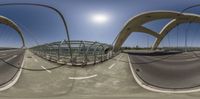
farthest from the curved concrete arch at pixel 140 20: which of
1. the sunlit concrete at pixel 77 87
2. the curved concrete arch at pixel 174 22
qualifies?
the sunlit concrete at pixel 77 87

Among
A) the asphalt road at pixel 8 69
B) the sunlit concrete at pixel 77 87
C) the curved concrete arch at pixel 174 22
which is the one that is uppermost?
the curved concrete arch at pixel 174 22

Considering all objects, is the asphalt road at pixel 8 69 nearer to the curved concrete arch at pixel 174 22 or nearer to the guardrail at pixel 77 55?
the guardrail at pixel 77 55

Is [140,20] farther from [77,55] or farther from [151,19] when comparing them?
[77,55]

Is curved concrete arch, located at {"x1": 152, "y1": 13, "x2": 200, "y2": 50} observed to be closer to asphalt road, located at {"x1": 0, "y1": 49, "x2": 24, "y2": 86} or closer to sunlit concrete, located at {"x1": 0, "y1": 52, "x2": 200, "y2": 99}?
asphalt road, located at {"x1": 0, "y1": 49, "x2": 24, "y2": 86}

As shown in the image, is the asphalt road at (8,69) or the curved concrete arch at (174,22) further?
the curved concrete arch at (174,22)

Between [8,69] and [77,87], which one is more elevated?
[8,69]

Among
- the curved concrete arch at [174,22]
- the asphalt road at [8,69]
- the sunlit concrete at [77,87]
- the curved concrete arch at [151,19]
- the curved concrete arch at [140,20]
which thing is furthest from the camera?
the curved concrete arch at [174,22]

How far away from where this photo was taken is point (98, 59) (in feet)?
72.6

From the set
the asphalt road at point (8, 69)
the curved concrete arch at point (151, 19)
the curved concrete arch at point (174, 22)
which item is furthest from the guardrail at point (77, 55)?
the curved concrete arch at point (174, 22)

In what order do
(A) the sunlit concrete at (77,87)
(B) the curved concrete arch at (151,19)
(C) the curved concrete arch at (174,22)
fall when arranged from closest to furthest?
(A) the sunlit concrete at (77,87), (B) the curved concrete arch at (151,19), (C) the curved concrete arch at (174,22)

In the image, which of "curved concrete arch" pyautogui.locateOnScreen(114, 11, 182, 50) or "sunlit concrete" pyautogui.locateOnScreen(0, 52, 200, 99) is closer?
"sunlit concrete" pyautogui.locateOnScreen(0, 52, 200, 99)

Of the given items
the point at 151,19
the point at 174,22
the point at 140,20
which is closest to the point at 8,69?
the point at 140,20

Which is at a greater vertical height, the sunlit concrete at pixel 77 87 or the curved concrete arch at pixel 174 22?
the curved concrete arch at pixel 174 22

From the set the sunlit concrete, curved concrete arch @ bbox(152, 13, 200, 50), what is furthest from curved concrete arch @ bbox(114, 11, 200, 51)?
the sunlit concrete
